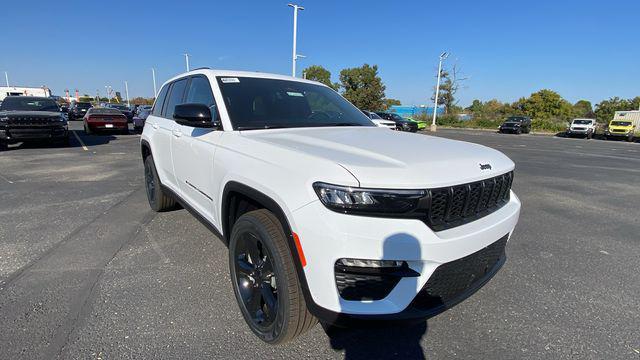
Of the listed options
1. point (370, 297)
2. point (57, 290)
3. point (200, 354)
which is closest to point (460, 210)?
point (370, 297)

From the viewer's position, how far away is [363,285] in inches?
70.8

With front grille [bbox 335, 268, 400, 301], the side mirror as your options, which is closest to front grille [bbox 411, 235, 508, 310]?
front grille [bbox 335, 268, 400, 301]

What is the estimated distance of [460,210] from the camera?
6.64 ft

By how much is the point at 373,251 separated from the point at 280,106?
6.41ft

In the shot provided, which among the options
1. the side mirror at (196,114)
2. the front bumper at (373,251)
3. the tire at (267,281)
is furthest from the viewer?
the side mirror at (196,114)

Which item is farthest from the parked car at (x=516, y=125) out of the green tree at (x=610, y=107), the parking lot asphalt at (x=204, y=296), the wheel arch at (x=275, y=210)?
the wheel arch at (x=275, y=210)

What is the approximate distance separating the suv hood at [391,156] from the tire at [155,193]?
2.44 m

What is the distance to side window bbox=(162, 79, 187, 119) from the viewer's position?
13.2ft

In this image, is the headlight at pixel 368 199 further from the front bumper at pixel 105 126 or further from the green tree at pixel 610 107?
the green tree at pixel 610 107

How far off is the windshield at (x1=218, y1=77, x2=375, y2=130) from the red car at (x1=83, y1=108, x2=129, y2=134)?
15268 mm

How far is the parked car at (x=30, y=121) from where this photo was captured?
10461mm

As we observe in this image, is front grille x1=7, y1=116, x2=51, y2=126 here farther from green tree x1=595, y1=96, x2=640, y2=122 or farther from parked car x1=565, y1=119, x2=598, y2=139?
green tree x1=595, y1=96, x2=640, y2=122

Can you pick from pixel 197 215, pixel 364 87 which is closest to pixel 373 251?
pixel 197 215

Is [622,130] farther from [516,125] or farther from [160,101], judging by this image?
[160,101]
